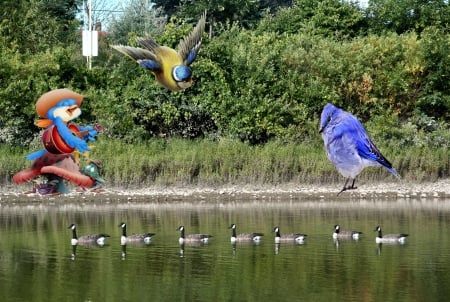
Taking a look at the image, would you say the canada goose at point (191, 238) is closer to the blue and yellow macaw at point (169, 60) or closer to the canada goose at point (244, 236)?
the canada goose at point (244, 236)

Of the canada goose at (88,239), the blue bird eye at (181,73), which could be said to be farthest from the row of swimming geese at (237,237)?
the blue bird eye at (181,73)

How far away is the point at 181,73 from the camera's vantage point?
24.3 m

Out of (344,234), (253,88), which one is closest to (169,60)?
(344,234)

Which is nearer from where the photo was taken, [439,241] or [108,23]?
[439,241]

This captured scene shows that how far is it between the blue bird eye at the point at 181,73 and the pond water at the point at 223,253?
4024mm

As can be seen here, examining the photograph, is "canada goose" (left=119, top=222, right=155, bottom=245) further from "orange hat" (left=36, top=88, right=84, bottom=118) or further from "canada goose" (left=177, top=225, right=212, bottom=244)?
"orange hat" (left=36, top=88, right=84, bottom=118)

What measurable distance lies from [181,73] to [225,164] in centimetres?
1579

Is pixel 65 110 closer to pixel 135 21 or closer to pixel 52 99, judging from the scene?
pixel 52 99

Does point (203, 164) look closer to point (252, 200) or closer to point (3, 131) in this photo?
point (252, 200)

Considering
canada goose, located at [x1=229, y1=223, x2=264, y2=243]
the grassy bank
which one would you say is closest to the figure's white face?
canada goose, located at [x1=229, y1=223, x2=264, y2=243]

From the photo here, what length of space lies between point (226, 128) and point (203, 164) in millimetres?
2043

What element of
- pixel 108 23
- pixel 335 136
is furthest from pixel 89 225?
pixel 108 23

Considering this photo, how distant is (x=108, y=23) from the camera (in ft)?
196

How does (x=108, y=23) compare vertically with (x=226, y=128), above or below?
above
